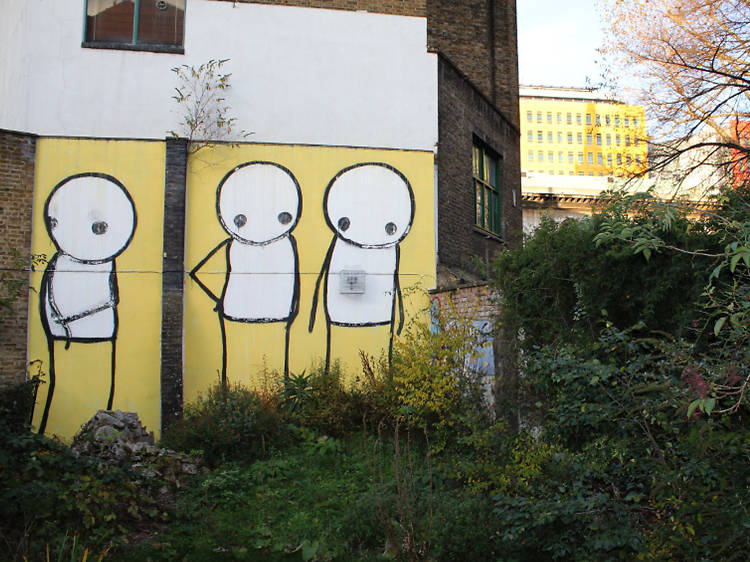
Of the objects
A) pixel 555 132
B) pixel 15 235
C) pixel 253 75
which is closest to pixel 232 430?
pixel 15 235

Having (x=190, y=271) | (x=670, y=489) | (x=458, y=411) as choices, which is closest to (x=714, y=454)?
(x=670, y=489)

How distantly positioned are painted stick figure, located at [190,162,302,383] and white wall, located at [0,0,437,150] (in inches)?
31.0

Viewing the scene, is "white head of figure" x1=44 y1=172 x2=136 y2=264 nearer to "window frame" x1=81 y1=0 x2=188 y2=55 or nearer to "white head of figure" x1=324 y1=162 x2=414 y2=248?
"window frame" x1=81 y1=0 x2=188 y2=55

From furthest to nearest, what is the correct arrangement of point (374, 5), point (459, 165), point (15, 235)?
point (459, 165) → point (374, 5) → point (15, 235)

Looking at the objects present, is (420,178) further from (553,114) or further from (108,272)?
(553,114)

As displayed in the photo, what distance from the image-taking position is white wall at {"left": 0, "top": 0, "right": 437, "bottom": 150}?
11555 millimetres

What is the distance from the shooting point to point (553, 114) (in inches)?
4063

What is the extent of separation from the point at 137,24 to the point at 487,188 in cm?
750

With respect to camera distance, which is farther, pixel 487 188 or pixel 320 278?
pixel 487 188

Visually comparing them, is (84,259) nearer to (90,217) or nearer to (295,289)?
(90,217)

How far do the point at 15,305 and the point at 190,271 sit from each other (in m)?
2.57

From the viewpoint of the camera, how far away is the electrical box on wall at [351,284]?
11.7m

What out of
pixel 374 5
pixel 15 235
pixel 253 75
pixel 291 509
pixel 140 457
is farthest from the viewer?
pixel 374 5

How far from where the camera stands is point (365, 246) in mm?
11875
